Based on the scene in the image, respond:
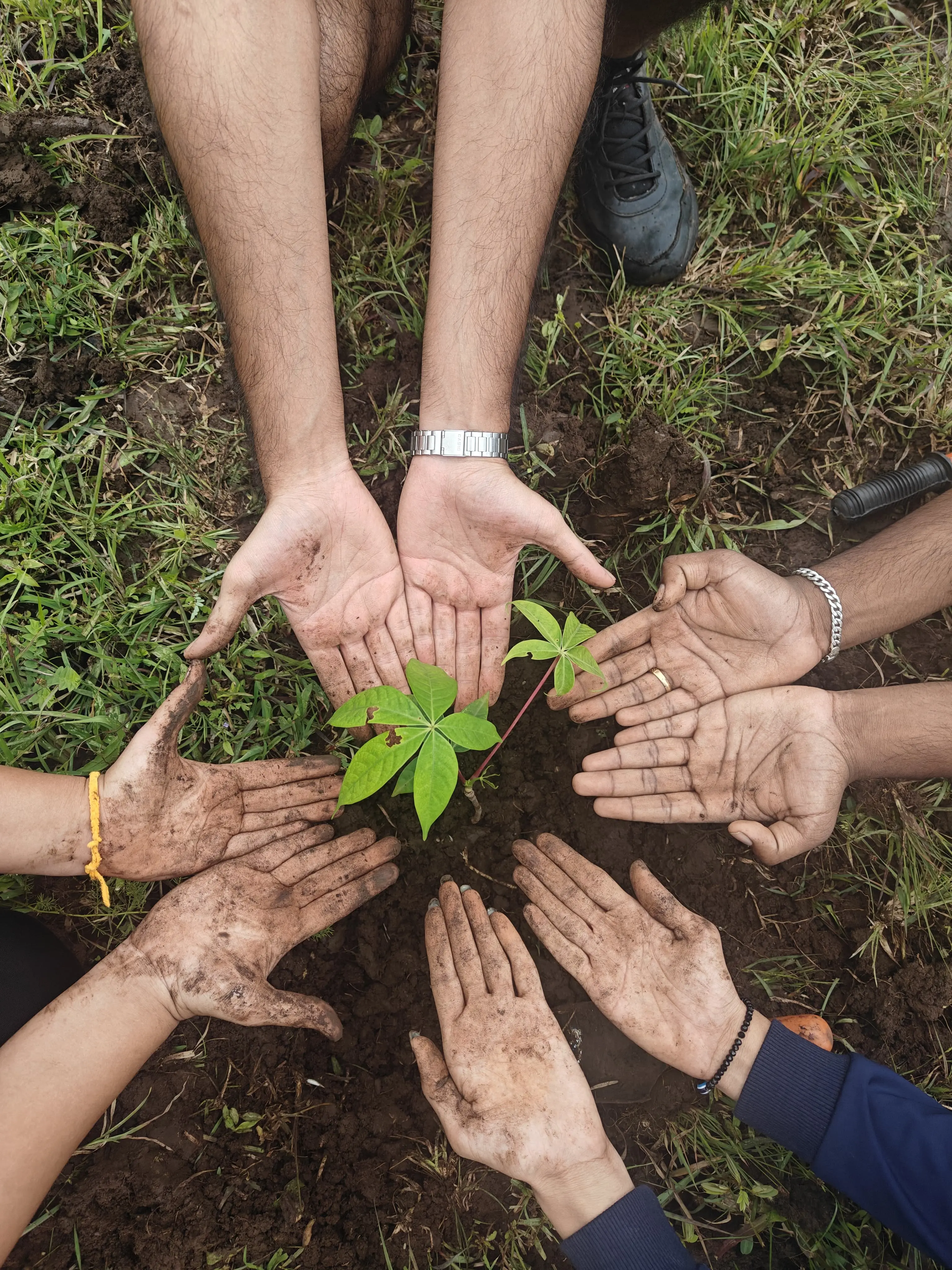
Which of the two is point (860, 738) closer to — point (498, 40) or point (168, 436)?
point (498, 40)

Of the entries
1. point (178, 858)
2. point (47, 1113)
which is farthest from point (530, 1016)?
point (47, 1113)

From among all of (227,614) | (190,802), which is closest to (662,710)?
(227,614)

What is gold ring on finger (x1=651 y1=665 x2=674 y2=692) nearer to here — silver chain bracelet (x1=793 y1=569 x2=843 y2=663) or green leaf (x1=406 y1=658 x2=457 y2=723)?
silver chain bracelet (x1=793 y1=569 x2=843 y2=663)

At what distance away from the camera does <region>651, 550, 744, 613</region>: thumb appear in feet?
8.04

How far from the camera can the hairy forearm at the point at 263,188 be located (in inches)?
86.7

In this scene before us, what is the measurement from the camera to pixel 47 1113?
2.02 meters

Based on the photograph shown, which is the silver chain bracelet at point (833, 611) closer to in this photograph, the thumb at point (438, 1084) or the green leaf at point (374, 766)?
the green leaf at point (374, 766)

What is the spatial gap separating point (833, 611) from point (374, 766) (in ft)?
5.38

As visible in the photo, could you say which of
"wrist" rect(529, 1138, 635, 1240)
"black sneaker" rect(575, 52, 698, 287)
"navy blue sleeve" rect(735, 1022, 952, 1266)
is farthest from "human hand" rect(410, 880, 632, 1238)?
"black sneaker" rect(575, 52, 698, 287)

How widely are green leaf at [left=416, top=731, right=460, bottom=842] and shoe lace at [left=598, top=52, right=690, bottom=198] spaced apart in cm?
220

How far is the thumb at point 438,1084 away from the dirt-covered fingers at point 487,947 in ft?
0.82

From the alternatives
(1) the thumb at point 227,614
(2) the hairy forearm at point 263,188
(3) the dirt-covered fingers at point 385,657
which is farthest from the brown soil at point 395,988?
(1) the thumb at point 227,614

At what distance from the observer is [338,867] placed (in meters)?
2.44

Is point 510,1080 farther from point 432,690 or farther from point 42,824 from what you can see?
point 42,824
